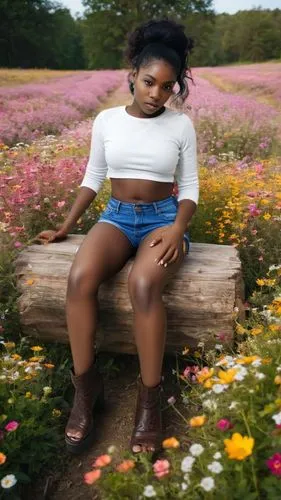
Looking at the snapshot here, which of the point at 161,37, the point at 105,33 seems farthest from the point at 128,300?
the point at 105,33

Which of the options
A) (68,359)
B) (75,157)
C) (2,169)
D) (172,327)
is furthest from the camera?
(75,157)

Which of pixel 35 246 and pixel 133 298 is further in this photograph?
pixel 35 246

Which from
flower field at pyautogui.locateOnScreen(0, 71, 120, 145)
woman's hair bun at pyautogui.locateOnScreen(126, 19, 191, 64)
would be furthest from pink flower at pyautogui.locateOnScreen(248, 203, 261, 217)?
flower field at pyautogui.locateOnScreen(0, 71, 120, 145)

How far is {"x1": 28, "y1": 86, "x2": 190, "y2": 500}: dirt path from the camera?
7.08 feet

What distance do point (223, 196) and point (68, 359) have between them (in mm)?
1883

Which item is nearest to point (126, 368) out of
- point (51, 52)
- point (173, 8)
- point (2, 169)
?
point (2, 169)

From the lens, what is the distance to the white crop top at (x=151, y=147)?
250cm

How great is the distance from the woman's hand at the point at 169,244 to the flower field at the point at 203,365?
1.50ft

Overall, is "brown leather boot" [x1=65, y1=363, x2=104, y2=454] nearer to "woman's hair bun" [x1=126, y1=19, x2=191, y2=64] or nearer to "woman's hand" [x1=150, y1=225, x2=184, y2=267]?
"woman's hand" [x1=150, y1=225, x2=184, y2=267]

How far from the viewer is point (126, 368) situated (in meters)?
2.97

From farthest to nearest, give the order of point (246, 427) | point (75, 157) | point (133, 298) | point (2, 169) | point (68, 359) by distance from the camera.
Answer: point (75, 157)
point (2, 169)
point (68, 359)
point (133, 298)
point (246, 427)

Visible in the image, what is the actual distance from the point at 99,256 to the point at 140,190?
0.44 meters

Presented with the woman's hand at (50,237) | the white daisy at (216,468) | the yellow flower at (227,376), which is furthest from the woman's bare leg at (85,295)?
the white daisy at (216,468)

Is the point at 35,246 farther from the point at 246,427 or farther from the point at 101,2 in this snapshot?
the point at 101,2
